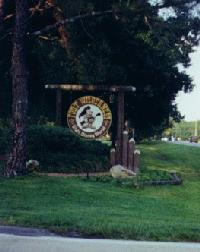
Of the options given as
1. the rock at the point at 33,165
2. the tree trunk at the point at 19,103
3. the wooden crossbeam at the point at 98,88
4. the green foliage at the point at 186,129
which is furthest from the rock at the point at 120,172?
the green foliage at the point at 186,129

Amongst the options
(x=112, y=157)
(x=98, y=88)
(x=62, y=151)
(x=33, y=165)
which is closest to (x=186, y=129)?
(x=98, y=88)

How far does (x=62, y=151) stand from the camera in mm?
→ 19734

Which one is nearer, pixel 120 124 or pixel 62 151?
pixel 62 151

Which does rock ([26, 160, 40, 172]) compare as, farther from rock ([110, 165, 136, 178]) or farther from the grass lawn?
rock ([110, 165, 136, 178])

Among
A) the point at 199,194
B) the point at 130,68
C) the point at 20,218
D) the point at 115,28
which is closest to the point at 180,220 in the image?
the point at 20,218

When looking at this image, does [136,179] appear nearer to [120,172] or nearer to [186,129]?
[120,172]

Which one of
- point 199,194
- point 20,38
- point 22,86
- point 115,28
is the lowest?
point 199,194

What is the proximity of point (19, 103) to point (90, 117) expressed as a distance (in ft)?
14.9

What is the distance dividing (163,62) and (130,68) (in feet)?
4.89

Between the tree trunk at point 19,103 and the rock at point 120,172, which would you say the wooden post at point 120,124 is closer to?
the rock at point 120,172

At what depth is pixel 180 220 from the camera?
10664 millimetres

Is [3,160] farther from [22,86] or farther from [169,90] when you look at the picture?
[169,90]

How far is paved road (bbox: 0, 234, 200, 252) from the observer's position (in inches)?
276

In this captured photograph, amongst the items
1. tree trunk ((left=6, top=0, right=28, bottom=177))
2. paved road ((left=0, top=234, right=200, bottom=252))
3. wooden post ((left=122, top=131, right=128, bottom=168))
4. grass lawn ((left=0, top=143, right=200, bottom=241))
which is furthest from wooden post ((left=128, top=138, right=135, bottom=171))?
paved road ((left=0, top=234, right=200, bottom=252))
